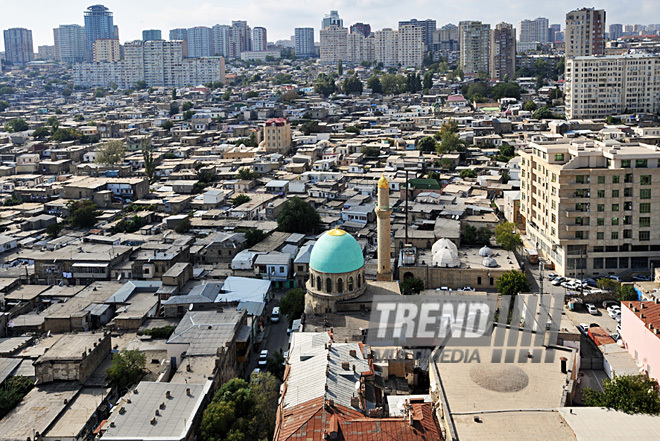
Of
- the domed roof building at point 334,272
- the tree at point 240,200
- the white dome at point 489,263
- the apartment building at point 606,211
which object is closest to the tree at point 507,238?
the apartment building at point 606,211

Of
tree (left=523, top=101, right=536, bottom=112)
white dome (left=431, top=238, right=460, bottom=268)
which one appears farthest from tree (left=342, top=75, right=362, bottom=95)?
white dome (left=431, top=238, right=460, bottom=268)

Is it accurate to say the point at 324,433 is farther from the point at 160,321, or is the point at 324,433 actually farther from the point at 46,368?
the point at 160,321

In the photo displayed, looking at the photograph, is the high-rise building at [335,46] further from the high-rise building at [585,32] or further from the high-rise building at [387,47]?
the high-rise building at [585,32]

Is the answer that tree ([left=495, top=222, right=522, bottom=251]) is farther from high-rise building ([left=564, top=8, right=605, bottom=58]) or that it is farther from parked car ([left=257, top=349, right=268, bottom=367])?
high-rise building ([left=564, top=8, right=605, bottom=58])

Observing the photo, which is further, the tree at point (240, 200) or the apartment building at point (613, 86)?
the apartment building at point (613, 86)

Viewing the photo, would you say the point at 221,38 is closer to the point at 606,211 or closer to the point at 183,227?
the point at 183,227

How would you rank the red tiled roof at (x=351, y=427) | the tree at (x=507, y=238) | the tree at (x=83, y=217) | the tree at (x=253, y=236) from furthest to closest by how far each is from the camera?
the tree at (x=83, y=217) < the tree at (x=253, y=236) < the tree at (x=507, y=238) < the red tiled roof at (x=351, y=427)

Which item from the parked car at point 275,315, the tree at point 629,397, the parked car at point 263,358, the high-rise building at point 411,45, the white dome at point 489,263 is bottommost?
the parked car at point 263,358
